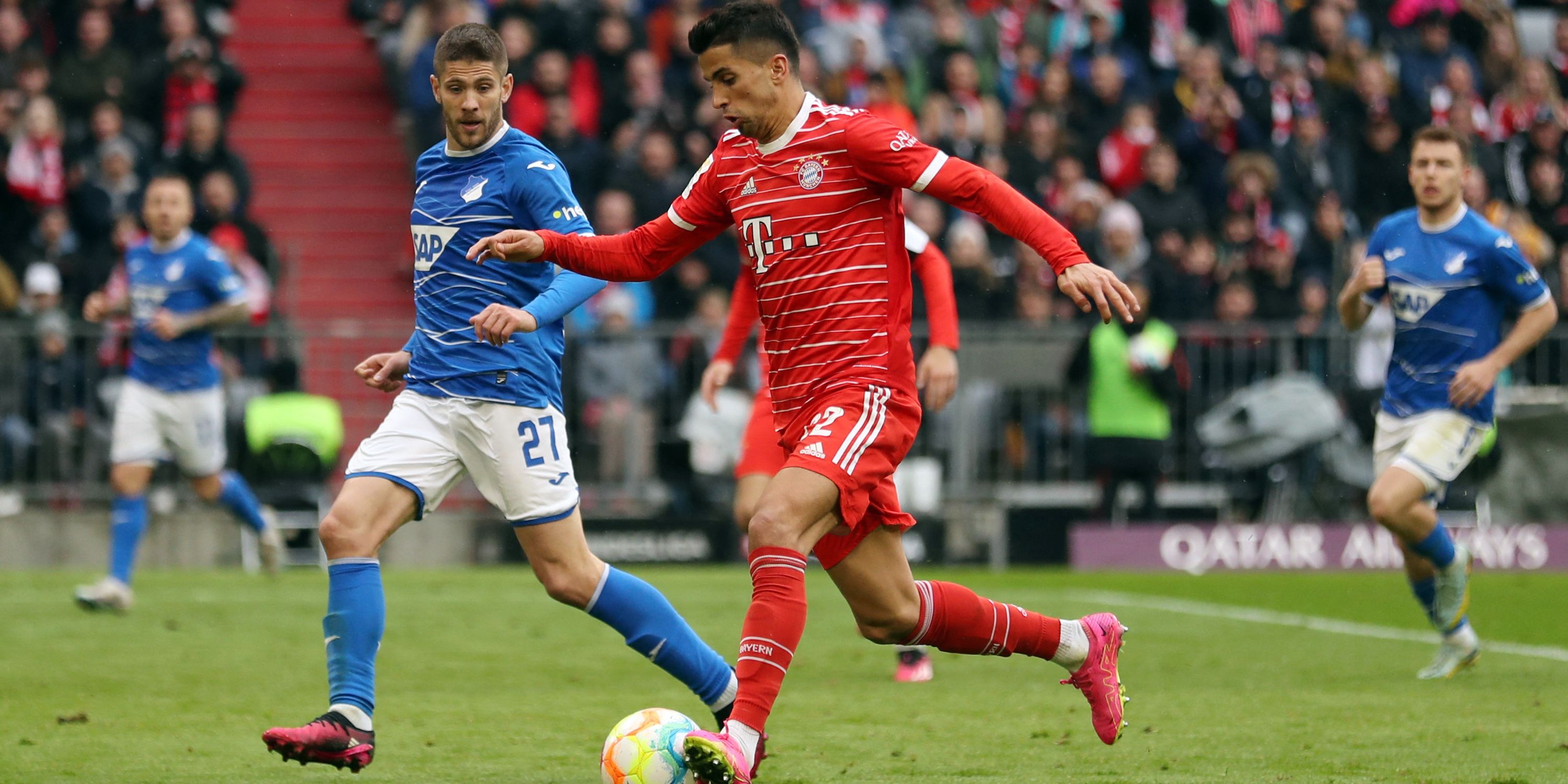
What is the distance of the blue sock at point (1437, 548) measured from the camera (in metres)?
9.07

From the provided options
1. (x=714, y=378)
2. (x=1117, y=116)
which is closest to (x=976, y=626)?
(x=714, y=378)

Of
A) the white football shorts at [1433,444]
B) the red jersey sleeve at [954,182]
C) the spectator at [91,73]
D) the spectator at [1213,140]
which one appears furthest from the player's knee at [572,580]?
the spectator at [1213,140]

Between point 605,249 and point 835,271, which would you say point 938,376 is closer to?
point 835,271

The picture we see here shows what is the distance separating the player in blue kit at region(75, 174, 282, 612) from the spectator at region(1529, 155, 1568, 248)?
12704 mm

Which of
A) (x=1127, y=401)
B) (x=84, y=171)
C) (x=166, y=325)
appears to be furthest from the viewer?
(x=84, y=171)

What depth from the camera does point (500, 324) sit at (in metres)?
5.74

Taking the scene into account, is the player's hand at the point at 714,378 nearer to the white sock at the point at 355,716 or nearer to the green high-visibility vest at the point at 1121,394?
the white sock at the point at 355,716

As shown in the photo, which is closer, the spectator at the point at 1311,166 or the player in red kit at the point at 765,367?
the player in red kit at the point at 765,367

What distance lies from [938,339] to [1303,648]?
342cm

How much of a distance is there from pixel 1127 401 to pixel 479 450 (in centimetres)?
996

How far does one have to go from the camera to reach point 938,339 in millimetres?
8031

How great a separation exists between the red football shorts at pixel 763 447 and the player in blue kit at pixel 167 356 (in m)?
4.66

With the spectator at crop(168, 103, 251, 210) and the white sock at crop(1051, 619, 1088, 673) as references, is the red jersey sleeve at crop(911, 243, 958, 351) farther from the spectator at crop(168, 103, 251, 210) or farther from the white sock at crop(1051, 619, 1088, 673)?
the spectator at crop(168, 103, 251, 210)

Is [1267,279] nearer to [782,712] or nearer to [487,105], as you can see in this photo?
[782,712]
